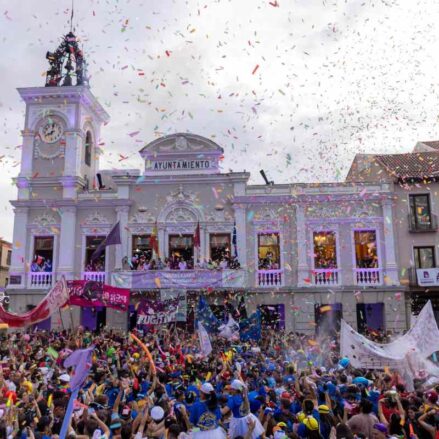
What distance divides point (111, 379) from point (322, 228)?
18.1m

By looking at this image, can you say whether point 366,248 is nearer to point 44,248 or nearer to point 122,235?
point 122,235

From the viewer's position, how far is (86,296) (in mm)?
22016

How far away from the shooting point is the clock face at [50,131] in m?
28.2

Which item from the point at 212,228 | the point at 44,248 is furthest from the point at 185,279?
the point at 44,248

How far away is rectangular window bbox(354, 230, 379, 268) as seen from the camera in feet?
85.0

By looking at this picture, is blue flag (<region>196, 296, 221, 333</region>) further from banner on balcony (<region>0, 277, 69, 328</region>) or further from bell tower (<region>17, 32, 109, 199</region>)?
bell tower (<region>17, 32, 109, 199</region>)

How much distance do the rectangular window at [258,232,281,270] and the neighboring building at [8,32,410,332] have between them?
49 mm

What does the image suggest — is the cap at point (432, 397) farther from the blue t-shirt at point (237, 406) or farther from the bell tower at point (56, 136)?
the bell tower at point (56, 136)

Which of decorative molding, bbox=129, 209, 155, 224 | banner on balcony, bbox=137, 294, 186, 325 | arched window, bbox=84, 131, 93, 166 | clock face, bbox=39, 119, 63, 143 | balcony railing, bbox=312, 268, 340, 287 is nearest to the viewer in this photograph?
banner on balcony, bbox=137, 294, 186, 325

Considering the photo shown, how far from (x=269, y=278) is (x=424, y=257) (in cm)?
748

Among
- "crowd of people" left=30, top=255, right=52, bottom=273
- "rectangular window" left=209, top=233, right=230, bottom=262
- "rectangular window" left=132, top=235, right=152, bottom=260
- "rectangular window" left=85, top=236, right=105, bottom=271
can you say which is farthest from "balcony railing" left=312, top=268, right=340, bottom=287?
"crowd of people" left=30, top=255, right=52, bottom=273

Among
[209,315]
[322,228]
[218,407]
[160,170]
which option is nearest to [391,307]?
[322,228]

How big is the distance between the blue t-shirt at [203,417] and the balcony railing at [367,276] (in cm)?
1928

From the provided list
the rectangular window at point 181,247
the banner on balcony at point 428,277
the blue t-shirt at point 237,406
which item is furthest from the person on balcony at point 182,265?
the blue t-shirt at point 237,406
